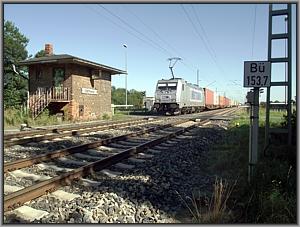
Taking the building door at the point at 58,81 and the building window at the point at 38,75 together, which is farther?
the building window at the point at 38,75

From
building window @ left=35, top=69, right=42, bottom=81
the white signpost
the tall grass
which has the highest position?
building window @ left=35, top=69, right=42, bottom=81

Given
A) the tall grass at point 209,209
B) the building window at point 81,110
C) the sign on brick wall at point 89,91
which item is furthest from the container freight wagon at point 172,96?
the tall grass at point 209,209

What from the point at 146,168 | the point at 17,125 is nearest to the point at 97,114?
the point at 17,125

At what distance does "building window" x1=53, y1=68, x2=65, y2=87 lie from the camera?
2530cm

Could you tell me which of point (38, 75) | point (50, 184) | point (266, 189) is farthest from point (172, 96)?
point (266, 189)

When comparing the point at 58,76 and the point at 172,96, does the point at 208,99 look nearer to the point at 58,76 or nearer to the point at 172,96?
the point at 172,96

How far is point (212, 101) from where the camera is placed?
53.7 meters

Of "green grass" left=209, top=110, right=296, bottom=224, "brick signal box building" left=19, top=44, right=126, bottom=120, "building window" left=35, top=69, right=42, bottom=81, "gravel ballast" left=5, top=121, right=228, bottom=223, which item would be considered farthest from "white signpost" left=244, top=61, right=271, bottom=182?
"building window" left=35, top=69, right=42, bottom=81

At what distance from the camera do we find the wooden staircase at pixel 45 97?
23311mm

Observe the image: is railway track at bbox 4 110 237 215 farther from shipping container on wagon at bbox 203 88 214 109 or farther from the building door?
shipping container on wagon at bbox 203 88 214 109

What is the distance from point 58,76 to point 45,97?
2125mm

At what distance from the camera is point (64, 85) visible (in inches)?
982

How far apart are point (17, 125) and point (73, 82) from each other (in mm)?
7078

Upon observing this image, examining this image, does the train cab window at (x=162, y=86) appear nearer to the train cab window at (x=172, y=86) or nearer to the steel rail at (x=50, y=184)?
the train cab window at (x=172, y=86)
